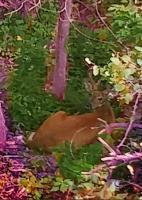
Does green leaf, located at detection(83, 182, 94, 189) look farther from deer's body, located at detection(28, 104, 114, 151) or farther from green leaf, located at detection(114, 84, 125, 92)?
deer's body, located at detection(28, 104, 114, 151)

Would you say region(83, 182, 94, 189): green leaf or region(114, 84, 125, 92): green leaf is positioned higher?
region(114, 84, 125, 92): green leaf

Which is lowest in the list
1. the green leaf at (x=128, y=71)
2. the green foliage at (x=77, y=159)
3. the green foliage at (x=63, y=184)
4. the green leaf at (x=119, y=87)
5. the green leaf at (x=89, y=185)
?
the green foliage at (x=63, y=184)

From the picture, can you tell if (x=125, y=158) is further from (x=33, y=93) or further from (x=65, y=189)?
(x=33, y=93)

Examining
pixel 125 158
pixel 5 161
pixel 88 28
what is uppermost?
pixel 88 28

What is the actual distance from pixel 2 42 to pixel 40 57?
135 cm

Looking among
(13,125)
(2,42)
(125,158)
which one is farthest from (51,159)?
(2,42)

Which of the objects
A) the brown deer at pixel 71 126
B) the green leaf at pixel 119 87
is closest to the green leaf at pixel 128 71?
the green leaf at pixel 119 87

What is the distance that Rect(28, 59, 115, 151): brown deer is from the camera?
3.79 m

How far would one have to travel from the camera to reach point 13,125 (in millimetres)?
4508

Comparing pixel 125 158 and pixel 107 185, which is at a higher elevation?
pixel 125 158

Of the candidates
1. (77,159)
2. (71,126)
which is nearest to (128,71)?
(77,159)

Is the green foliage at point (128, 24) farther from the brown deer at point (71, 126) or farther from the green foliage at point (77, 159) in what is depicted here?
the green foliage at point (77, 159)

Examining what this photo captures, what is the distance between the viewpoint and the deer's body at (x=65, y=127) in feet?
12.6

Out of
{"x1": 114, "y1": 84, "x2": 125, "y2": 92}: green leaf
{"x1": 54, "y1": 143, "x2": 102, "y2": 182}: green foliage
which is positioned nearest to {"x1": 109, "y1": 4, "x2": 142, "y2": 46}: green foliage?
{"x1": 54, "y1": 143, "x2": 102, "y2": 182}: green foliage
